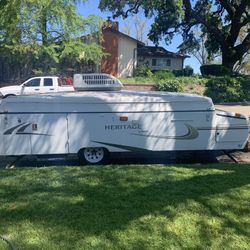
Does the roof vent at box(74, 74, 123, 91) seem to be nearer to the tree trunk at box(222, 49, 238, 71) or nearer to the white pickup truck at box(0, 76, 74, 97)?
the white pickup truck at box(0, 76, 74, 97)

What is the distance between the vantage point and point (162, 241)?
447 centimetres

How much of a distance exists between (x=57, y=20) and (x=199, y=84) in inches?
461

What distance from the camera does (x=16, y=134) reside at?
9508 millimetres

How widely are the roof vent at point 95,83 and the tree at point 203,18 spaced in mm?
27406

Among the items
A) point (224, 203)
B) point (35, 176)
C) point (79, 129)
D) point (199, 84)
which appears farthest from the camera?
point (199, 84)

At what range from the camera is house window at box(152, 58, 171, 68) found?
186 ft

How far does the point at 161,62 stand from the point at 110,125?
48537mm

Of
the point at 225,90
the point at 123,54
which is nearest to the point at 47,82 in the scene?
the point at 225,90

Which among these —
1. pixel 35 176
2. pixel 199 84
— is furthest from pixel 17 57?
pixel 35 176

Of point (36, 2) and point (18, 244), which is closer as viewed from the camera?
point (18, 244)

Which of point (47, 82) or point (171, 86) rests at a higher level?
point (47, 82)

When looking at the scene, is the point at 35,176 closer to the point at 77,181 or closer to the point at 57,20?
the point at 77,181

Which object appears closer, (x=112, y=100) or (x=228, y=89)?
(x=112, y=100)

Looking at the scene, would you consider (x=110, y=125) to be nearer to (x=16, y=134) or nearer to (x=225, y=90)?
(x=16, y=134)
